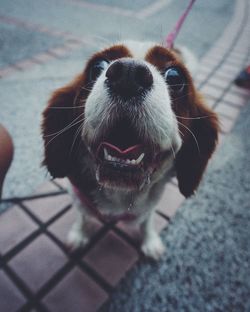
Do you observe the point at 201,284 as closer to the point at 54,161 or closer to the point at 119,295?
the point at 119,295

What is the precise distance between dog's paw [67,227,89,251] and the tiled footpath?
29mm

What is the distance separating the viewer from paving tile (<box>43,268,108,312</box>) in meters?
1.10

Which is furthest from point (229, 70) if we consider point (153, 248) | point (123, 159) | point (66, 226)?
point (123, 159)

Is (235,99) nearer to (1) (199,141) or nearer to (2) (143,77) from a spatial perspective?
(1) (199,141)

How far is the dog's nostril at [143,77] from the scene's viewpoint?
0.70m

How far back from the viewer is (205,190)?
162 cm

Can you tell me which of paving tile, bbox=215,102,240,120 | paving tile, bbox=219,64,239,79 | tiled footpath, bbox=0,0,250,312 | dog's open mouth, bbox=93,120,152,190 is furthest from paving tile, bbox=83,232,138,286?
paving tile, bbox=219,64,239,79

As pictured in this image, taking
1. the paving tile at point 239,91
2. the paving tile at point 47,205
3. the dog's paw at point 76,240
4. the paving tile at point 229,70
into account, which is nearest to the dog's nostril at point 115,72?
the dog's paw at point 76,240

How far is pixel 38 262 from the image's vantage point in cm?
122

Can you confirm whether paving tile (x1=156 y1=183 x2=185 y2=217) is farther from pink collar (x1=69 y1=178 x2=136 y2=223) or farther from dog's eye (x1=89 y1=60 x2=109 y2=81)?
dog's eye (x1=89 y1=60 x2=109 y2=81)

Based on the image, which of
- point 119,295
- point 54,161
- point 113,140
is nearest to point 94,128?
point 113,140

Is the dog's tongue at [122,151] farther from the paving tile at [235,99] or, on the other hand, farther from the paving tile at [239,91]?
the paving tile at [239,91]

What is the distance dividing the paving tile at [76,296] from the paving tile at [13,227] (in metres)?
0.30

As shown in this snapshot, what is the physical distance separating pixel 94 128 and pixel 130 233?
0.77 m
